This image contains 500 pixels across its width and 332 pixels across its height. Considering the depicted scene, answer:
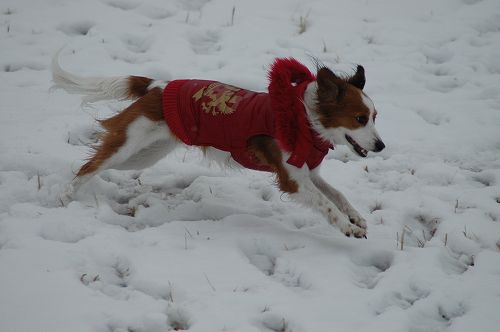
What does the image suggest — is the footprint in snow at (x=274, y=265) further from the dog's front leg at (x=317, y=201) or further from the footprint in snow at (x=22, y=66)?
the footprint in snow at (x=22, y=66)

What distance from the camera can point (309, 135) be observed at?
11.1 feet

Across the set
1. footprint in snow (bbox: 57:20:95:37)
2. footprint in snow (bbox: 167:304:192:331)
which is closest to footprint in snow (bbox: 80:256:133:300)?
footprint in snow (bbox: 167:304:192:331)

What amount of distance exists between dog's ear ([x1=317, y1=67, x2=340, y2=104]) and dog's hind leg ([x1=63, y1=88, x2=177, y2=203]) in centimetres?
113

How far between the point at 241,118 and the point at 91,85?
48.8 inches

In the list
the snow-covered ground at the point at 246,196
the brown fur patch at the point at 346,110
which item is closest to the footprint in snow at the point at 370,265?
the snow-covered ground at the point at 246,196

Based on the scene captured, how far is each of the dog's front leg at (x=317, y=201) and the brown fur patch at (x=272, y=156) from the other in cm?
3

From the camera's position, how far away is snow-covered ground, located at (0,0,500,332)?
101 inches

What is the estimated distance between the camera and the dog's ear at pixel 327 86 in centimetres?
327

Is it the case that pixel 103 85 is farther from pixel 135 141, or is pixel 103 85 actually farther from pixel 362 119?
pixel 362 119

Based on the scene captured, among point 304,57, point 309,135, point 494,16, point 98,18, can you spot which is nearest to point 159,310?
point 309,135

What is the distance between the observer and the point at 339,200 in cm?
359

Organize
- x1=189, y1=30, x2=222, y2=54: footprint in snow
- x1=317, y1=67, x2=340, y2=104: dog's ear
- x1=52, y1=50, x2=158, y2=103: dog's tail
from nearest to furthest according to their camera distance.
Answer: x1=317, y1=67, x2=340, y2=104: dog's ear, x1=52, y1=50, x2=158, y2=103: dog's tail, x1=189, y1=30, x2=222, y2=54: footprint in snow

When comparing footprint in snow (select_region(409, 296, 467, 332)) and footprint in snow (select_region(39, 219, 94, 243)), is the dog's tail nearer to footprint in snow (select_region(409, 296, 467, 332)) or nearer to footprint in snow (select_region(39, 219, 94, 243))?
footprint in snow (select_region(39, 219, 94, 243))

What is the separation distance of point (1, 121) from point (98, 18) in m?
2.35
